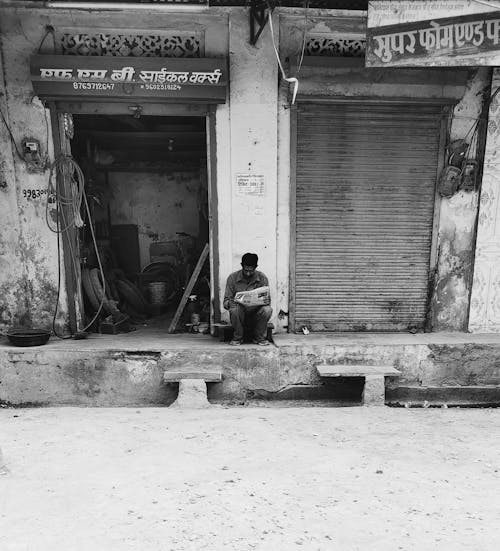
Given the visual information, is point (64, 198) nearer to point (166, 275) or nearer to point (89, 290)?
point (89, 290)

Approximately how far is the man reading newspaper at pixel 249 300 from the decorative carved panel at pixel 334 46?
280cm

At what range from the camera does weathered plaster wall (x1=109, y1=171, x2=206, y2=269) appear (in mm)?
8508

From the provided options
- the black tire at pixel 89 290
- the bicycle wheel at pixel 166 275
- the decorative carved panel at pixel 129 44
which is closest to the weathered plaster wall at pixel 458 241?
the decorative carved panel at pixel 129 44

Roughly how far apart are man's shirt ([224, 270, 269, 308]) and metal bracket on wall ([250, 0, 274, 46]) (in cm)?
293

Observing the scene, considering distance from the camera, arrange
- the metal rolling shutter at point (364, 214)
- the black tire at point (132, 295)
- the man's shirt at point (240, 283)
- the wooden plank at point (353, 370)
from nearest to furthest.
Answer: the wooden plank at point (353, 370), the man's shirt at point (240, 283), the metal rolling shutter at point (364, 214), the black tire at point (132, 295)

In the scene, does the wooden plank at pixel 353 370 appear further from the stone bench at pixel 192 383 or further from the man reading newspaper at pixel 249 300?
the stone bench at pixel 192 383

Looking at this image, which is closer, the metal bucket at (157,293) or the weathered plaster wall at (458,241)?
the weathered plaster wall at (458,241)

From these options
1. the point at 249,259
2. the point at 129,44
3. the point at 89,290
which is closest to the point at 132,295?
the point at 89,290

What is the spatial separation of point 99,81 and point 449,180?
15.7 ft

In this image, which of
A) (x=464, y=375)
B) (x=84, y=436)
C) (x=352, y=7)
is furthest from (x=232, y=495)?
(x=352, y=7)

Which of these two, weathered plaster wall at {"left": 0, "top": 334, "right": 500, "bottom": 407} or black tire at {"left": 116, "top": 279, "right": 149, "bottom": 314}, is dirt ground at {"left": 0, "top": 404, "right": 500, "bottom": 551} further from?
black tire at {"left": 116, "top": 279, "right": 149, "bottom": 314}

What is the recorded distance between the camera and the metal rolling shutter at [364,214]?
577 cm

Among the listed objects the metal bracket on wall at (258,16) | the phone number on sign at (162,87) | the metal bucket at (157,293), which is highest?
the metal bracket on wall at (258,16)

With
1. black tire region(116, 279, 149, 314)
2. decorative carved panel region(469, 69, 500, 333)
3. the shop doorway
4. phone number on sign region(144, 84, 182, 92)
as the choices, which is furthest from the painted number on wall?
decorative carved panel region(469, 69, 500, 333)
